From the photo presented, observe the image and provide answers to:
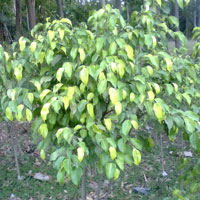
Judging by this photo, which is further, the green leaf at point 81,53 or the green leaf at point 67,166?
the green leaf at point 81,53

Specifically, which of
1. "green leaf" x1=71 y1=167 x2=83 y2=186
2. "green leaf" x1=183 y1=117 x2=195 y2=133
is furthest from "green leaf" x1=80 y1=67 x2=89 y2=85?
"green leaf" x1=183 y1=117 x2=195 y2=133

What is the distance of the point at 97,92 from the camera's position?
168cm

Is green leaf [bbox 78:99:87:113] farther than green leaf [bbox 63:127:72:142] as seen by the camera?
Yes

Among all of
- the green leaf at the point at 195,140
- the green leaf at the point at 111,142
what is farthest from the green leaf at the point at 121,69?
the green leaf at the point at 195,140

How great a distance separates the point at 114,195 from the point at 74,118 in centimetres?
209

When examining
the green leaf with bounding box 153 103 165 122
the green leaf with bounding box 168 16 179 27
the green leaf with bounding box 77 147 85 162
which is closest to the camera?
the green leaf with bounding box 77 147 85 162

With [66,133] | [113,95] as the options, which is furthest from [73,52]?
[66,133]

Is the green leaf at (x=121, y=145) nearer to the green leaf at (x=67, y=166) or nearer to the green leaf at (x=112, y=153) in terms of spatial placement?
the green leaf at (x=112, y=153)

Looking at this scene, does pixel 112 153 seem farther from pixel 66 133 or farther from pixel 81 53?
pixel 81 53

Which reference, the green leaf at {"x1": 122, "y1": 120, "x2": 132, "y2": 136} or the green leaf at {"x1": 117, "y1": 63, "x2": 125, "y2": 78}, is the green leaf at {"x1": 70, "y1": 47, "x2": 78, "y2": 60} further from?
the green leaf at {"x1": 122, "y1": 120, "x2": 132, "y2": 136}

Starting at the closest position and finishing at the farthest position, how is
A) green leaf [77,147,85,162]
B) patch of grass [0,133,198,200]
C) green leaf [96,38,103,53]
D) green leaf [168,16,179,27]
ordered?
green leaf [77,147,85,162] → green leaf [96,38,103,53] → green leaf [168,16,179,27] → patch of grass [0,133,198,200]

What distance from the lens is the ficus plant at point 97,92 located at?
4.98 ft

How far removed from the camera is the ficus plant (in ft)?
4.98

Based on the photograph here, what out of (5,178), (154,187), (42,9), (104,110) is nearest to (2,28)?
(42,9)
